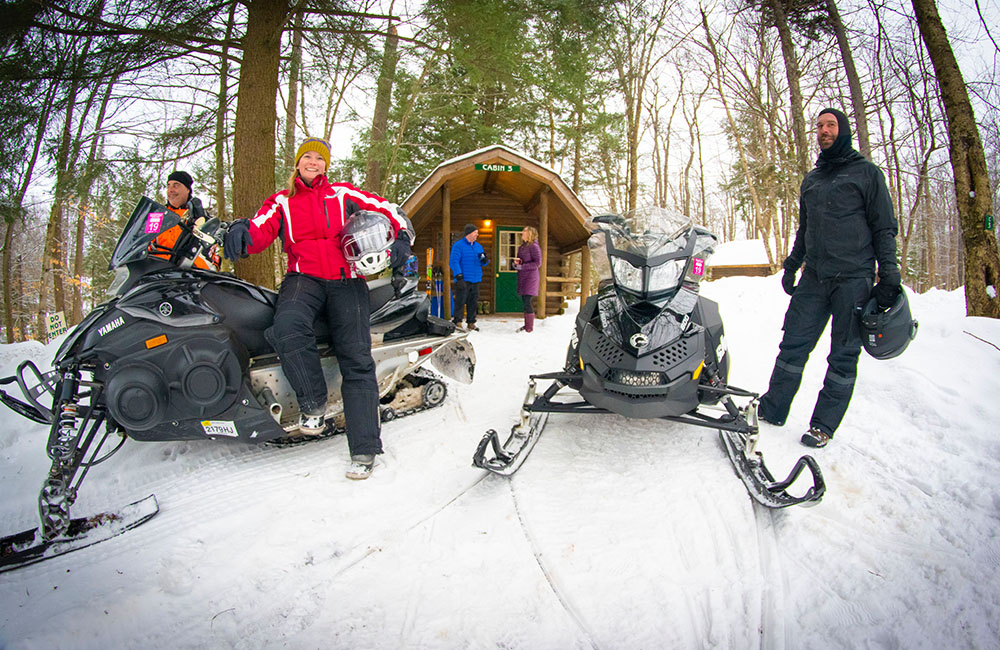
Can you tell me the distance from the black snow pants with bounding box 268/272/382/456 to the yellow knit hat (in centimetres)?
66

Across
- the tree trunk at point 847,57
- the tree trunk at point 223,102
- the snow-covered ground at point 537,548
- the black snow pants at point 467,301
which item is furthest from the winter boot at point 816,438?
the tree trunk at point 847,57

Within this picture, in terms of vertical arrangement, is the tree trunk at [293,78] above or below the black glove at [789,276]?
above

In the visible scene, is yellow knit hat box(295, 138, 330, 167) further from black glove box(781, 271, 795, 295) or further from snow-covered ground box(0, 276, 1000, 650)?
black glove box(781, 271, 795, 295)

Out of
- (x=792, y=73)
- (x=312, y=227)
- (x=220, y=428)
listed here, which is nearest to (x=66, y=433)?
(x=220, y=428)

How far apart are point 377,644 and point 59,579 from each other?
4.16ft

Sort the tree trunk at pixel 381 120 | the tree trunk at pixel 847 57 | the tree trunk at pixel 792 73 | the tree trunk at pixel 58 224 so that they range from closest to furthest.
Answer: the tree trunk at pixel 58 224, the tree trunk at pixel 381 120, the tree trunk at pixel 847 57, the tree trunk at pixel 792 73

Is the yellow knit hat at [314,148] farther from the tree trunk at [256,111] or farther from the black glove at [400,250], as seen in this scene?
the tree trunk at [256,111]

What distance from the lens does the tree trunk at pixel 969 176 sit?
4.73 metres

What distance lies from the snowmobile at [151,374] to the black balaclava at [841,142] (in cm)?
328

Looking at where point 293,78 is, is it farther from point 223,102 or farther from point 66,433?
point 66,433

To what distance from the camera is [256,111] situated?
15.0 feet

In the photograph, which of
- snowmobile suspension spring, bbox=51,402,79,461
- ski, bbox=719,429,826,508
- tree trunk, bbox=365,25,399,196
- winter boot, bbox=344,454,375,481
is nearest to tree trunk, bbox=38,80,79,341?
tree trunk, bbox=365,25,399,196

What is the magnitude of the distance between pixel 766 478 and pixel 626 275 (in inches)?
47.3

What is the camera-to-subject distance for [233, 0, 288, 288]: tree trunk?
14.9ft
